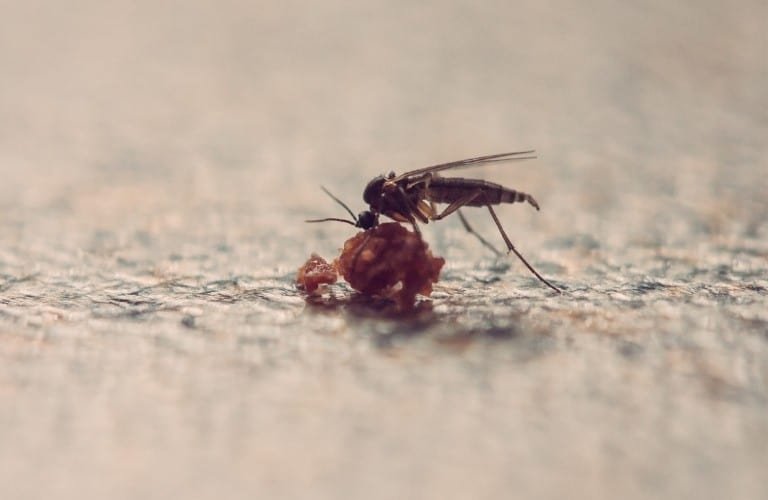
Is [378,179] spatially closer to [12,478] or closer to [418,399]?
[418,399]

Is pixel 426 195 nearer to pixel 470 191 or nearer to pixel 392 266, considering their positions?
pixel 470 191

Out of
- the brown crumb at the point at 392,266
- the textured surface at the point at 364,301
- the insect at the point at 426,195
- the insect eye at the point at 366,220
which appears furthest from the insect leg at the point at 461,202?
the brown crumb at the point at 392,266

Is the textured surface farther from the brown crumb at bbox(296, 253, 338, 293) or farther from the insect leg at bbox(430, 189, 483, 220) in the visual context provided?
the insect leg at bbox(430, 189, 483, 220)

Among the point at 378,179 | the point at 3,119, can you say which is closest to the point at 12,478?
the point at 378,179

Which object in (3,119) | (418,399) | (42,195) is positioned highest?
(3,119)

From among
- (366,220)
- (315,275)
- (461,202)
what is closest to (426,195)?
(461,202)

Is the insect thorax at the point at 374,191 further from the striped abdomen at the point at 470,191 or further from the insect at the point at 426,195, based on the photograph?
the striped abdomen at the point at 470,191
